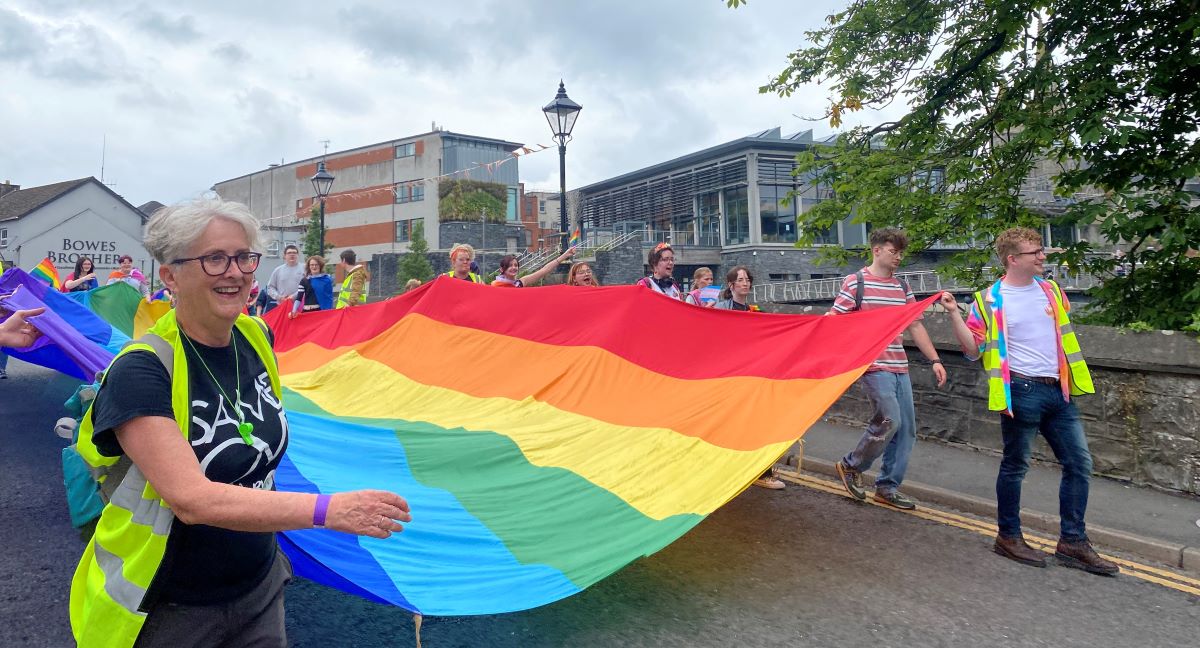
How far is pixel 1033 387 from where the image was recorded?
4.84 metres

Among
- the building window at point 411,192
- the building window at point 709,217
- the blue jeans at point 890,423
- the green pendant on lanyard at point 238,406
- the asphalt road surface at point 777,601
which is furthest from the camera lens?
the building window at point 411,192

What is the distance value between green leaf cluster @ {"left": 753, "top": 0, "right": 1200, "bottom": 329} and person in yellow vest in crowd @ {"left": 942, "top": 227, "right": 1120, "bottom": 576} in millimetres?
3164

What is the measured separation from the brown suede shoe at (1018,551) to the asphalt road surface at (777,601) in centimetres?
6

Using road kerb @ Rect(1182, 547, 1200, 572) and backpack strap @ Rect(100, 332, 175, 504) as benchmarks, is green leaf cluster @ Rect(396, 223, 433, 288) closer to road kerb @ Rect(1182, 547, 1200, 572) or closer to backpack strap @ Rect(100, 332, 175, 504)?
road kerb @ Rect(1182, 547, 1200, 572)

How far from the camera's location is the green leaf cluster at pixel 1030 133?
7.92 metres

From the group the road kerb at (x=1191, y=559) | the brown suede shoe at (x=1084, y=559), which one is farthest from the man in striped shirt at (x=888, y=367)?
the road kerb at (x=1191, y=559)

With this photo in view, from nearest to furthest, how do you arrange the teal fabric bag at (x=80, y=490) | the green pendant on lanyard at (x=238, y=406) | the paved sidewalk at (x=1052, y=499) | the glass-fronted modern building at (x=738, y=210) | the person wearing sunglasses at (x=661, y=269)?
the green pendant on lanyard at (x=238, y=406) < the teal fabric bag at (x=80, y=490) < the paved sidewalk at (x=1052, y=499) < the person wearing sunglasses at (x=661, y=269) < the glass-fronted modern building at (x=738, y=210)

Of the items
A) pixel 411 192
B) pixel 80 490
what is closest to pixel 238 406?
pixel 80 490

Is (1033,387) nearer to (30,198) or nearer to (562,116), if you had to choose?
(562,116)

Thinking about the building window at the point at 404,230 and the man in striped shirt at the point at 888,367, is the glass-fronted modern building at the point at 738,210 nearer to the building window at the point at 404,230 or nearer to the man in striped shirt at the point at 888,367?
the building window at the point at 404,230

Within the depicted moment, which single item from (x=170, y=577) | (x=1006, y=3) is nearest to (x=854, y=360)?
(x=170, y=577)

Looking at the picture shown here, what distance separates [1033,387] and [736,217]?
3919 centimetres

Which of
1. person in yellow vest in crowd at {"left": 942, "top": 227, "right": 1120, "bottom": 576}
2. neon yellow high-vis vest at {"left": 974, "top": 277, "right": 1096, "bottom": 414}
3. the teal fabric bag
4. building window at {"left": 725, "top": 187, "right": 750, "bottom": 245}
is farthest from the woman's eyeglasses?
building window at {"left": 725, "top": 187, "right": 750, "bottom": 245}

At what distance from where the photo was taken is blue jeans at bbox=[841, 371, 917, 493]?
585 cm
